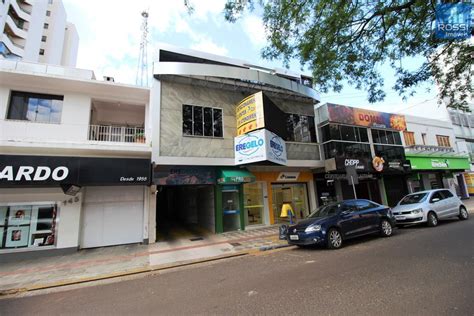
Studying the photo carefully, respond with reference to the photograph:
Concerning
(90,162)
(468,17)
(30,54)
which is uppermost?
(30,54)

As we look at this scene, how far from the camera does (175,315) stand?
3.90 m

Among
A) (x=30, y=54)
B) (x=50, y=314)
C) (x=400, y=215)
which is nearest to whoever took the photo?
(x=50, y=314)

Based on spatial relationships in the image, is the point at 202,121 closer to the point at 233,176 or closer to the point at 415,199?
the point at 233,176

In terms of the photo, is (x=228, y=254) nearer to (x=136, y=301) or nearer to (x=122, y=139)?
(x=136, y=301)

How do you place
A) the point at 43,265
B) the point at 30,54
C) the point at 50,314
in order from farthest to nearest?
the point at 30,54 → the point at 43,265 → the point at 50,314

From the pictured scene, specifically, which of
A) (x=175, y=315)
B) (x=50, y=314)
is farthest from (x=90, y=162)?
(x=175, y=315)

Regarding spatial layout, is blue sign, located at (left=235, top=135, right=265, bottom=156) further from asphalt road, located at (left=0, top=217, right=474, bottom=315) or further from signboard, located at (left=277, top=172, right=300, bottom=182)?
asphalt road, located at (left=0, top=217, right=474, bottom=315)

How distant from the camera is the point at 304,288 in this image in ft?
14.9

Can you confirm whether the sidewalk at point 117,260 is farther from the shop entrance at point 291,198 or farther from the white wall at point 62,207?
the shop entrance at point 291,198

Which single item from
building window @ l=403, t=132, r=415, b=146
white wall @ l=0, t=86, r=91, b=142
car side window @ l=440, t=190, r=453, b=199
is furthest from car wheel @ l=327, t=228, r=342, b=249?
building window @ l=403, t=132, r=415, b=146

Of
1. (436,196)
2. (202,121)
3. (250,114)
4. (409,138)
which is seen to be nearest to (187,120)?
(202,121)

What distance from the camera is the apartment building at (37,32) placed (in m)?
32.1

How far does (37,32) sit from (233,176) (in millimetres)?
47321

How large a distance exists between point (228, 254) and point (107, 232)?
6146mm
